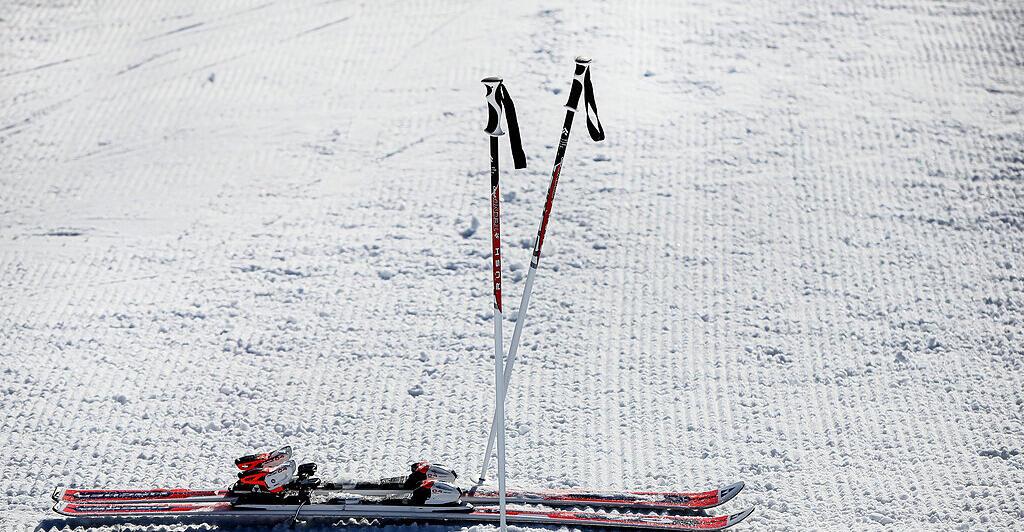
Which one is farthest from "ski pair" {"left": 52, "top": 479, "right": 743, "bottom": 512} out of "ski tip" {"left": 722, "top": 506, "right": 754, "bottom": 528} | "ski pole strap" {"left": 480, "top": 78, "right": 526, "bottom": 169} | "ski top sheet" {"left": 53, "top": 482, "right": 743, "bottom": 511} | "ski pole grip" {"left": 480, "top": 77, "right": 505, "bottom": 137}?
"ski pole grip" {"left": 480, "top": 77, "right": 505, "bottom": 137}

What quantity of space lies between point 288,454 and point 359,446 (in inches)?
39.9

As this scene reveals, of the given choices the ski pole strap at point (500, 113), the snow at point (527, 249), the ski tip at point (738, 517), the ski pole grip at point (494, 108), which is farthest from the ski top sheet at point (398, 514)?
the ski pole grip at point (494, 108)

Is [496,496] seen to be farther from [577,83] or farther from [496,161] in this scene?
[577,83]

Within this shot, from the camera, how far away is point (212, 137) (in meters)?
12.9

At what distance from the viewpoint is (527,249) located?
35.0 feet

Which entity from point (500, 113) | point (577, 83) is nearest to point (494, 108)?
point (500, 113)

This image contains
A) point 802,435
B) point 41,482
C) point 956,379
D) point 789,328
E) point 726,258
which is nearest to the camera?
point 41,482

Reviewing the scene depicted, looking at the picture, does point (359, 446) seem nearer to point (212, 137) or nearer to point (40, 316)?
point (40, 316)

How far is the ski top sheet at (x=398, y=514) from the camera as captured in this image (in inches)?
271

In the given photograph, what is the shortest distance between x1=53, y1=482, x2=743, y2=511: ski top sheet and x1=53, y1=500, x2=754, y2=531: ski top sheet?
73 millimetres

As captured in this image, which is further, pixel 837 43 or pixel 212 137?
pixel 837 43

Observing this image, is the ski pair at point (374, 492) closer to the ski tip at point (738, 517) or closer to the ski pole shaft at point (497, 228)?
the ski tip at point (738, 517)

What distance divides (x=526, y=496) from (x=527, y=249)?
404cm

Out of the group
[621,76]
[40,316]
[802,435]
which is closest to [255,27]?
[621,76]
